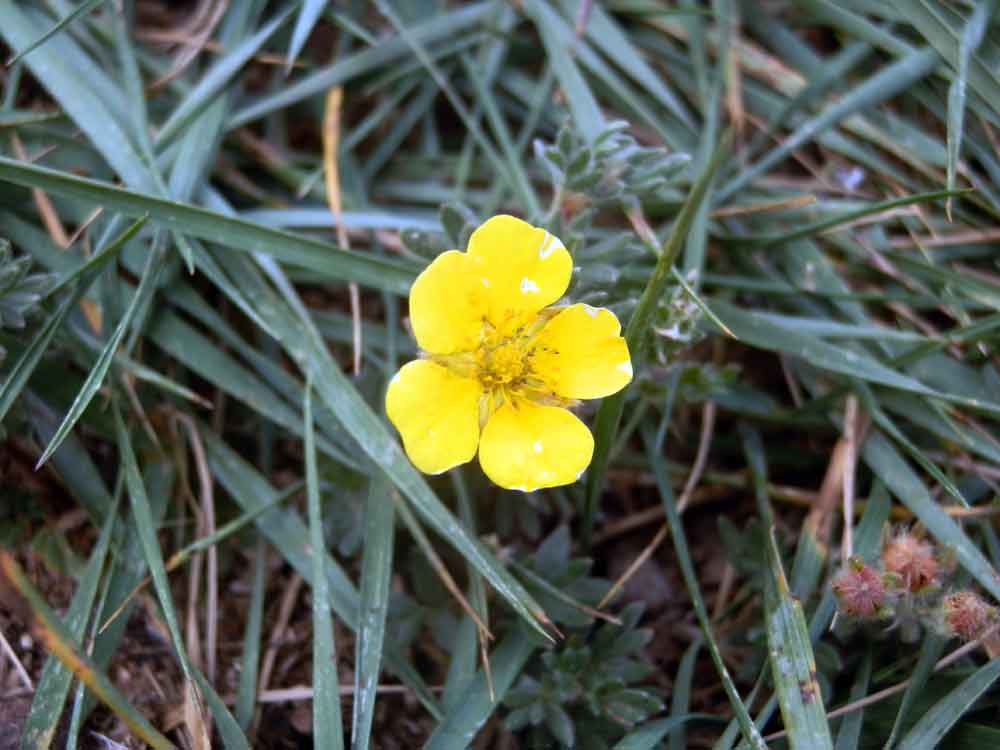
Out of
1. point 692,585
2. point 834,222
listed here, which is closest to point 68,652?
point 692,585

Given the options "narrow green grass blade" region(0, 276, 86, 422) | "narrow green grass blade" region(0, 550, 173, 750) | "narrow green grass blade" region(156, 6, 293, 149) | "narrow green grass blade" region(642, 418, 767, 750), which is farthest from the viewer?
"narrow green grass blade" region(156, 6, 293, 149)

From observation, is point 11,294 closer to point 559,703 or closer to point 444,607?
point 444,607

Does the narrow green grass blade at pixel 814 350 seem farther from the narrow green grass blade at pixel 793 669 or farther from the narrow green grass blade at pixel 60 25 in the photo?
the narrow green grass blade at pixel 60 25

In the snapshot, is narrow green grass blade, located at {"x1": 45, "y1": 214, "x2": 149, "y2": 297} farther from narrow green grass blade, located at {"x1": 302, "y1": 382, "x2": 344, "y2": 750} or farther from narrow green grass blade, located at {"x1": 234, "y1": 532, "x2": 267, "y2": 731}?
narrow green grass blade, located at {"x1": 234, "y1": 532, "x2": 267, "y2": 731}

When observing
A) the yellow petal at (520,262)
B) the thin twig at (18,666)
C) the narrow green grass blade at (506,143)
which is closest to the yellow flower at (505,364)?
the yellow petal at (520,262)

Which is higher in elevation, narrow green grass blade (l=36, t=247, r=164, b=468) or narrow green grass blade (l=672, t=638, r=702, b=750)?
narrow green grass blade (l=36, t=247, r=164, b=468)

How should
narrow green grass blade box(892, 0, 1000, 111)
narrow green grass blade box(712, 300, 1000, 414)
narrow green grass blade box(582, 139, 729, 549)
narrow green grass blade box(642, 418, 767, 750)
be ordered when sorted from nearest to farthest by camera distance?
narrow green grass blade box(582, 139, 729, 549) < narrow green grass blade box(642, 418, 767, 750) < narrow green grass blade box(712, 300, 1000, 414) < narrow green grass blade box(892, 0, 1000, 111)

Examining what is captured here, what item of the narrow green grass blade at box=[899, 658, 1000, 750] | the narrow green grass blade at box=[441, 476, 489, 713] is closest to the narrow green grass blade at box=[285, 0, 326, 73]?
the narrow green grass blade at box=[441, 476, 489, 713]
